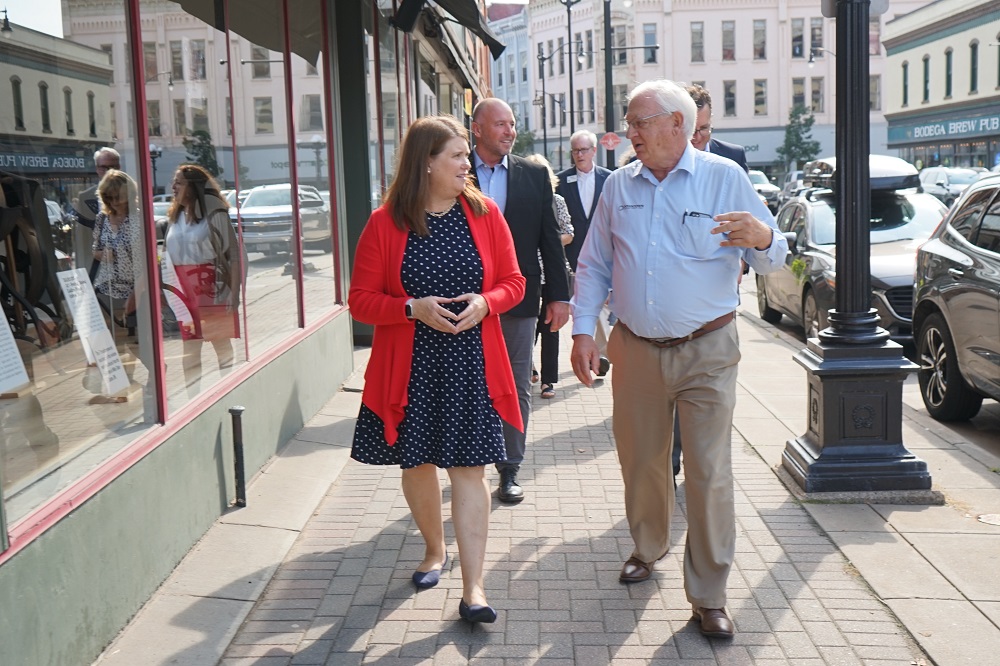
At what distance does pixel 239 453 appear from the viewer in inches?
225

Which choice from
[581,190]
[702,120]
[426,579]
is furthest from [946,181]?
[426,579]

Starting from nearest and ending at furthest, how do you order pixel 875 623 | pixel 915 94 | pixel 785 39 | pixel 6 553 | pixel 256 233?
pixel 6 553
pixel 875 623
pixel 256 233
pixel 915 94
pixel 785 39

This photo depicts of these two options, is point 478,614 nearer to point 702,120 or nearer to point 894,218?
point 702,120

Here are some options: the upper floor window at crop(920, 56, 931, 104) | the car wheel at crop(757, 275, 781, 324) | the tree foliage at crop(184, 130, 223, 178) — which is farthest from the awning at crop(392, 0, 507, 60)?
the upper floor window at crop(920, 56, 931, 104)

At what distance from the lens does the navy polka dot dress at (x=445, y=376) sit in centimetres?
436

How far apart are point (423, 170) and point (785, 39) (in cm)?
6438

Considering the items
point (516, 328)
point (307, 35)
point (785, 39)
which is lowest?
point (516, 328)

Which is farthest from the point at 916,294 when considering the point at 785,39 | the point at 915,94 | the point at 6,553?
the point at 785,39

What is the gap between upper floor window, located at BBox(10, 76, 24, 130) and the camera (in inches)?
163

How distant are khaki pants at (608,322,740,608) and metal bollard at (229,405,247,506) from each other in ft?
6.74

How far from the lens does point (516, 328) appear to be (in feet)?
19.6

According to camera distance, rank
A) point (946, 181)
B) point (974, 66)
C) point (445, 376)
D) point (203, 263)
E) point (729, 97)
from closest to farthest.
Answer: point (445, 376), point (203, 263), point (946, 181), point (974, 66), point (729, 97)

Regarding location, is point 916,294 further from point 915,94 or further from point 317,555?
point 915,94

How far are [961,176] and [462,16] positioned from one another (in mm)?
28279
